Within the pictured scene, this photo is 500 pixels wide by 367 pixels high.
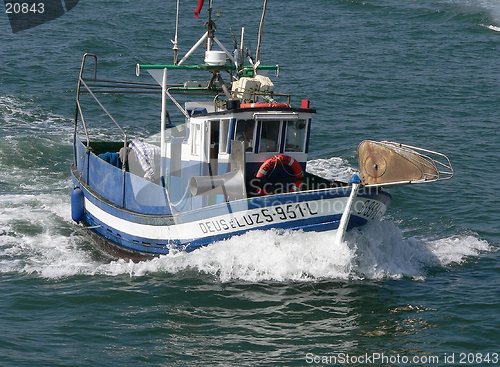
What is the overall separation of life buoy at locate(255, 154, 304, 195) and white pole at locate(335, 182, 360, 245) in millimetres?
1913

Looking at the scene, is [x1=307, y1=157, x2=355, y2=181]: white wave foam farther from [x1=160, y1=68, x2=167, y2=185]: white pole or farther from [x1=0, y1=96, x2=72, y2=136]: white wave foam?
[x1=0, y1=96, x2=72, y2=136]: white wave foam

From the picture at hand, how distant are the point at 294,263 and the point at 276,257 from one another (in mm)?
404

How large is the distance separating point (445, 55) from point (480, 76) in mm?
4343

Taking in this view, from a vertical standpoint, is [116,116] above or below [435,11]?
below

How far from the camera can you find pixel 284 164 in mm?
19969

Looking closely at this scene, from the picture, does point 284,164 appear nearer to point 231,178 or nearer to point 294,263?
point 231,178

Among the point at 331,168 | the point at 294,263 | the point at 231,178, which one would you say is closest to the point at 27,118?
the point at 331,168

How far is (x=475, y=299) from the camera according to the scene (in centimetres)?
1875

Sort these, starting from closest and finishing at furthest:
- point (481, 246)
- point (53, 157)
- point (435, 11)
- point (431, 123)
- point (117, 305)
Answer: point (117, 305) < point (481, 246) < point (53, 157) < point (431, 123) < point (435, 11)

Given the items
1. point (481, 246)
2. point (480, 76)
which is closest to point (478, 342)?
point (481, 246)

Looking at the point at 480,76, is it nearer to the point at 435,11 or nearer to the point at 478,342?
the point at 435,11

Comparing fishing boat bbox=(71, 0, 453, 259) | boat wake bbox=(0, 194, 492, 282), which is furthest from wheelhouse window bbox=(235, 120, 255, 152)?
boat wake bbox=(0, 194, 492, 282)

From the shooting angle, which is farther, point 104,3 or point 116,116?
point 104,3

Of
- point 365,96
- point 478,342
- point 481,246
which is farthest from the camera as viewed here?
point 365,96
